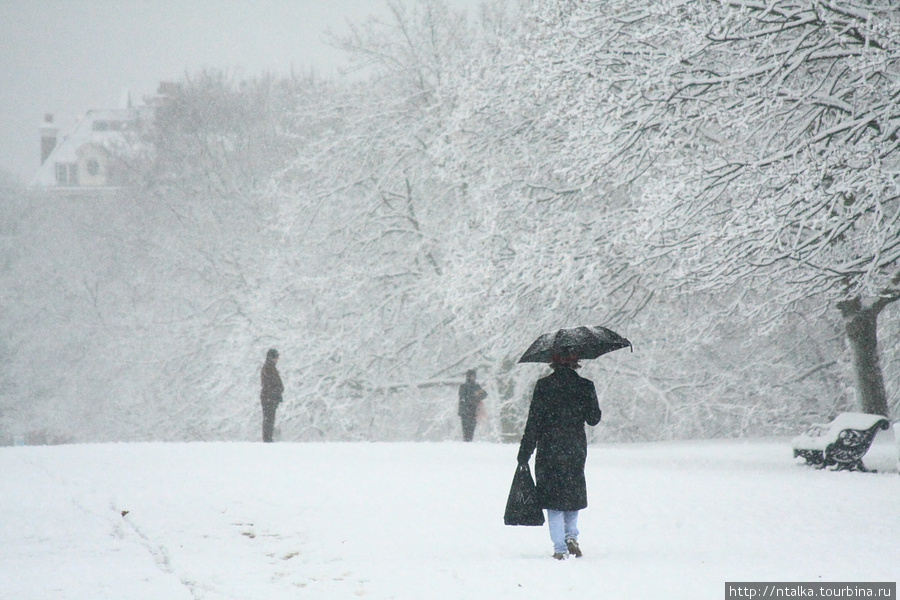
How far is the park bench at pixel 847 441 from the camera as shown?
48.4 ft

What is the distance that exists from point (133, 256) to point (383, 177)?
17.1 meters

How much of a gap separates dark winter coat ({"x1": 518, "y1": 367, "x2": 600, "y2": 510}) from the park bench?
25.1 feet

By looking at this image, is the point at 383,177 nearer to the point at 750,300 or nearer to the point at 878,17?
the point at 750,300

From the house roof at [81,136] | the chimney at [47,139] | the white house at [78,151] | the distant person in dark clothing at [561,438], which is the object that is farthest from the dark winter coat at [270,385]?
the chimney at [47,139]

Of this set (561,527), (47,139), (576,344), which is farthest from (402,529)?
(47,139)

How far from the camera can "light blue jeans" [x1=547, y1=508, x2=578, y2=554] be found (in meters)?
8.24

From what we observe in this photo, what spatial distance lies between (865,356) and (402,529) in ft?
35.5

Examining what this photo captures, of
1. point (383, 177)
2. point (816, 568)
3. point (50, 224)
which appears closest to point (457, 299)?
point (383, 177)

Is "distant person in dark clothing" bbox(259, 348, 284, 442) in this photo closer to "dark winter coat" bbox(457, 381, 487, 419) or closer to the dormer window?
"dark winter coat" bbox(457, 381, 487, 419)

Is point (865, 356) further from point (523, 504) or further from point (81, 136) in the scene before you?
point (81, 136)

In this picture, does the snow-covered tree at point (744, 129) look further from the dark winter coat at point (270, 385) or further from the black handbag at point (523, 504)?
the dark winter coat at point (270, 385)

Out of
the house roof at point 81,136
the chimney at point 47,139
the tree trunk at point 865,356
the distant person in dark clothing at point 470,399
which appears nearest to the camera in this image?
the tree trunk at point 865,356

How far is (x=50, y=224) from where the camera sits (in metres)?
49.1

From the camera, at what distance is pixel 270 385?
2011 centimetres
